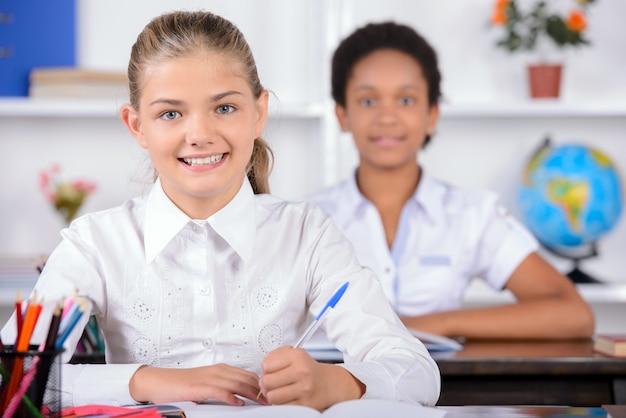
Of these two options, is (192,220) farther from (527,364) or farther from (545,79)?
(545,79)

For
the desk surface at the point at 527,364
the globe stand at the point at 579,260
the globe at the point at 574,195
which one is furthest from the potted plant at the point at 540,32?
→ the desk surface at the point at 527,364

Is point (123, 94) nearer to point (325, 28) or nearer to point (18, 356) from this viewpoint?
point (325, 28)

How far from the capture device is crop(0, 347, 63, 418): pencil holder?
0.97 metres

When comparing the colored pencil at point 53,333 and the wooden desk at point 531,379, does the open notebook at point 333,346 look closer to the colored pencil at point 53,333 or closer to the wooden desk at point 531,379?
the wooden desk at point 531,379

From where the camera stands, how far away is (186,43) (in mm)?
1464

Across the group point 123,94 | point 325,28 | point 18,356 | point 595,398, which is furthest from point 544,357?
point 123,94

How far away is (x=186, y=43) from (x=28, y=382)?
65cm

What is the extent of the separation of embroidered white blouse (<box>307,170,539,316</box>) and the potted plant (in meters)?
0.76

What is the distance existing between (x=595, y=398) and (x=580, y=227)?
52.3 inches

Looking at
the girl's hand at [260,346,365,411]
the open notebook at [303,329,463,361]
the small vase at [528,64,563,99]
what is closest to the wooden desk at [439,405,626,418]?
the girl's hand at [260,346,365,411]

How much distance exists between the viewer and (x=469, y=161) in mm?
3500

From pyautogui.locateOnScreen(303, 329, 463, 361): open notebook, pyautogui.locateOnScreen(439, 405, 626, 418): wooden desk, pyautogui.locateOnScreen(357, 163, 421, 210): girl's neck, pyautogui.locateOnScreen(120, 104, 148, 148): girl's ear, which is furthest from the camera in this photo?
pyautogui.locateOnScreen(357, 163, 421, 210): girl's neck

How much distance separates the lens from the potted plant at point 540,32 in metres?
3.25

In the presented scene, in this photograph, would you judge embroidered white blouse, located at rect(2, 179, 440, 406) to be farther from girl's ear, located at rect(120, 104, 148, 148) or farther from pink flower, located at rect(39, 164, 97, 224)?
pink flower, located at rect(39, 164, 97, 224)
